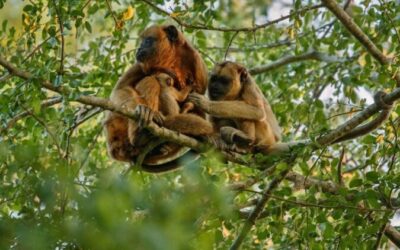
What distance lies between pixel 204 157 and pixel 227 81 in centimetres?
159

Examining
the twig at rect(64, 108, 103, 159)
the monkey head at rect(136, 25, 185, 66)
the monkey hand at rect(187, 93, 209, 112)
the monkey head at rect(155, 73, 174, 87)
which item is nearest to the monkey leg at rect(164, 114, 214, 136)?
the monkey hand at rect(187, 93, 209, 112)

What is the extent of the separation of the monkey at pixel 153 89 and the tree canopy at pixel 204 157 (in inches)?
9.1

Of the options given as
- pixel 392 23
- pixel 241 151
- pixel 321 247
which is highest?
pixel 392 23

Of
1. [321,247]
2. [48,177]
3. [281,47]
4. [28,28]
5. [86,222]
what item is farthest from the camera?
[281,47]

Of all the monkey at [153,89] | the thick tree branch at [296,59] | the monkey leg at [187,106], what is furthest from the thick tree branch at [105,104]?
the thick tree branch at [296,59]

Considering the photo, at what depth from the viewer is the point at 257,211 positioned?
219 inches

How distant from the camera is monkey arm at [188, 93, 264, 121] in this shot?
21.6 feet

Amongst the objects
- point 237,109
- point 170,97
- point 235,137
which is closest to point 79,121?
point 170,97

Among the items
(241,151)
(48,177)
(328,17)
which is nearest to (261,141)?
(241,151)

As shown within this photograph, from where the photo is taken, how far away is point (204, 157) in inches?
216

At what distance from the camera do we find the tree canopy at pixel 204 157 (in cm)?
200

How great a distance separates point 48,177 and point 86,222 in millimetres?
282

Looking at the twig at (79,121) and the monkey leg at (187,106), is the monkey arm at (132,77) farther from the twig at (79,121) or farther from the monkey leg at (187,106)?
the monkey leg at (187,106)

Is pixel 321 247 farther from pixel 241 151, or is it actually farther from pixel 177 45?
pixel 177 45
